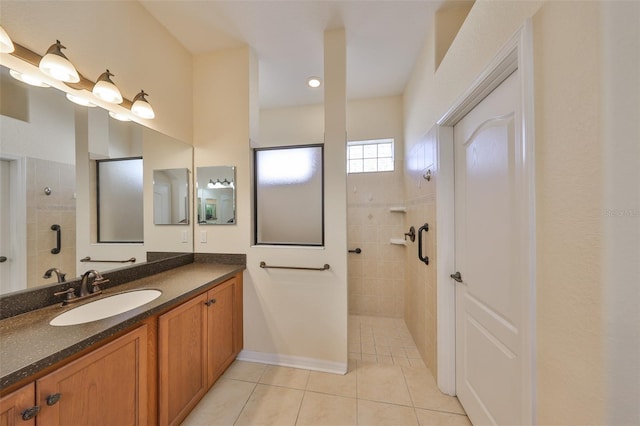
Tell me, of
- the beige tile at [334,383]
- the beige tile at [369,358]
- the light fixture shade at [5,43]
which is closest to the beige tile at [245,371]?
the beige tile at [334,383]

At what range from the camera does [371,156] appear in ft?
10.2

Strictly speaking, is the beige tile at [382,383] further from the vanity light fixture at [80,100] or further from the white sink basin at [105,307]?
the vanity light fixture at [80,100]

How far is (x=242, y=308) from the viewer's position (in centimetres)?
205

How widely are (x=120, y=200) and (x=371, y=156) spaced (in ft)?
8.86

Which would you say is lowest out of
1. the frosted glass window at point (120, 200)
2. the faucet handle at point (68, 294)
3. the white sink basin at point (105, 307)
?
the white sink basin at point (105, 307)

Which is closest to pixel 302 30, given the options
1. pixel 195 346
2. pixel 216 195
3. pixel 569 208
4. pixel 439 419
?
pixel 216 195

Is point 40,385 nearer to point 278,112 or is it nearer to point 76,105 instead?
point 76,105

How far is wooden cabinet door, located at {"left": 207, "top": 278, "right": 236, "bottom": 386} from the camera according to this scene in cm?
163

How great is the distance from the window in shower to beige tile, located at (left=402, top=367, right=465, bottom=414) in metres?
2.23

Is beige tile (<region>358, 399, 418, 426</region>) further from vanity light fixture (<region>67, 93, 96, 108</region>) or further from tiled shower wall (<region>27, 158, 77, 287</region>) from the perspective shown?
vanity light fixture (<region>67, 93, 96, 108</region>)

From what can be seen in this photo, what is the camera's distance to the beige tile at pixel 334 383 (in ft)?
5.53

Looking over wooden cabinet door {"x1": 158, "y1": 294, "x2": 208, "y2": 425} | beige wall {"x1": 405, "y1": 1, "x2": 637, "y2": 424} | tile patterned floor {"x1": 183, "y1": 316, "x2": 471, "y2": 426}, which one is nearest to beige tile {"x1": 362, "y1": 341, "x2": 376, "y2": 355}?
tile patterned floor {"x1": 183, "y1": 316, "x2": 471, "y2": 426}

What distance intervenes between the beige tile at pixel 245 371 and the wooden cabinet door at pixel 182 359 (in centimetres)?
32

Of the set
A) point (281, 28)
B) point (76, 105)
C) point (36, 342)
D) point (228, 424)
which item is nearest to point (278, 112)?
point (281, 28)
